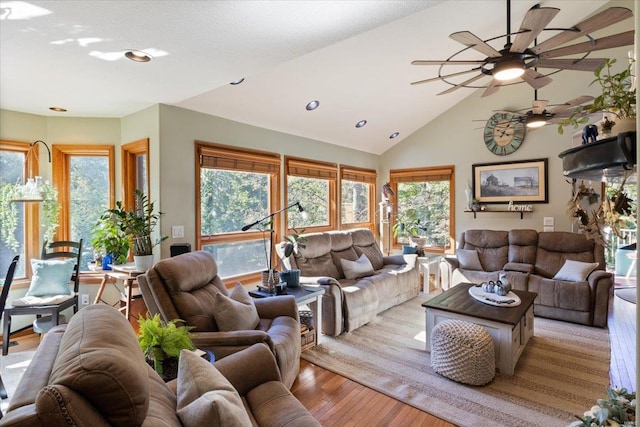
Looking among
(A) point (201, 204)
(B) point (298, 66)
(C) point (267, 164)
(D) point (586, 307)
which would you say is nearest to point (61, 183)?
(A) point (201, 204)

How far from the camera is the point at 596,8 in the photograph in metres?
4.38

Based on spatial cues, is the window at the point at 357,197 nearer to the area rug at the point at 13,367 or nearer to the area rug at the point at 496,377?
the area rug at the point at 496,377

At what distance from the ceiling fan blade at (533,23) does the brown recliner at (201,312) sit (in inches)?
99.4

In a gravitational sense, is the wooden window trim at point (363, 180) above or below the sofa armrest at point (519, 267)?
above

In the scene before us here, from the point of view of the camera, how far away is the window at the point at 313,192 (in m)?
4.93

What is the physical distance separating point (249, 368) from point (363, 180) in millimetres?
4966

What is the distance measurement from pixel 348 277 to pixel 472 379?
1.93 m

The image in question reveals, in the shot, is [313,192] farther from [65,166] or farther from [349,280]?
[65,166]

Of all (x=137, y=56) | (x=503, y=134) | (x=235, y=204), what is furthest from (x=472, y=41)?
(x=503, y=134)

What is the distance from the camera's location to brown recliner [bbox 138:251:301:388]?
2.15 metres

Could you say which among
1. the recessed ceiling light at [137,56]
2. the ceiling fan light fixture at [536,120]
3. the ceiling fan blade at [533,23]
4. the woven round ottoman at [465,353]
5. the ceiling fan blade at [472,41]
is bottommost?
the woven round ottoman at [465,353]

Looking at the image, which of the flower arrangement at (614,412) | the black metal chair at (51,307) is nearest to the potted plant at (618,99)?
the flower arrangement at (614,412)

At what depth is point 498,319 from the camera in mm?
2736

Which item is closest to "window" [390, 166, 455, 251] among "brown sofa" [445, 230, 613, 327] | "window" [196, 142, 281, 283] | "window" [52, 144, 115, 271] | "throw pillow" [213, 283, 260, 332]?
"brown sofa" [445, 230, 613, 327]
